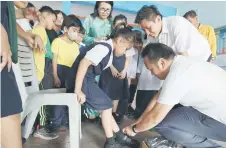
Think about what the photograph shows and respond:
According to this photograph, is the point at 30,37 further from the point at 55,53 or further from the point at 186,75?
the point at 186,75

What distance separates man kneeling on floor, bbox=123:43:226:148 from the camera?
94 cm

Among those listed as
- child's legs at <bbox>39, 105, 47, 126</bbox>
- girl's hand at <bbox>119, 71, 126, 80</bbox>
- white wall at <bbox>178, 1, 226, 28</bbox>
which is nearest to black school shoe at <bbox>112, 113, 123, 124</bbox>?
girl's hand at <bbox>119, 71, 126, 80</bbox>

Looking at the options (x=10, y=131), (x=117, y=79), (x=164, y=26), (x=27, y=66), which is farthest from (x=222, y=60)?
(x=10, y=131)

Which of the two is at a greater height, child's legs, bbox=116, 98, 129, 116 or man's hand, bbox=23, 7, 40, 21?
man's hand, bbox=23, 7, 40, 21

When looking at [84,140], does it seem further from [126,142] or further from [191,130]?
[191,130]

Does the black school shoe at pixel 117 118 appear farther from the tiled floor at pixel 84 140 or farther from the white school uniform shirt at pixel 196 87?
the white school uniform shirt at pixel 196 87

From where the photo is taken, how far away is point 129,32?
4.47 feet

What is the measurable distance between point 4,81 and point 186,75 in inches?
28.2

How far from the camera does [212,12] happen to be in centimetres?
333

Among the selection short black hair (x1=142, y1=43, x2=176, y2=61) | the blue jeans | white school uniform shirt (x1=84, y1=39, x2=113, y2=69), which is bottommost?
the blue jeans

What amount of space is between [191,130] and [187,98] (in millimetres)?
248

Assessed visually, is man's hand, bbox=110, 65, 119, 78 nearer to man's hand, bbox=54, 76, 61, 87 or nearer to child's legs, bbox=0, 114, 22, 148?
man's hand, bbox=54, 76, 61, 87

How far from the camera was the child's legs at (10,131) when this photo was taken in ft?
2.31

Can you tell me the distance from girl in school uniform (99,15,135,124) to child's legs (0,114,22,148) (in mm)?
1181
